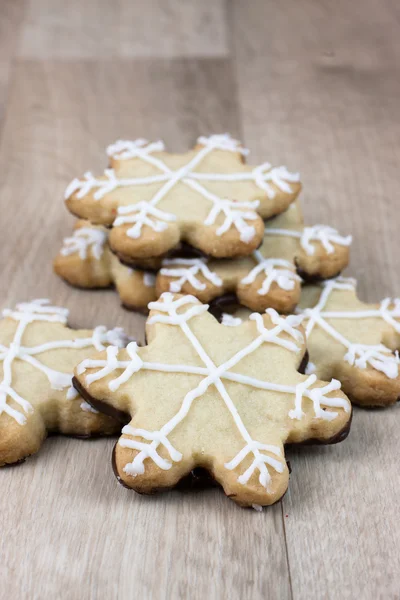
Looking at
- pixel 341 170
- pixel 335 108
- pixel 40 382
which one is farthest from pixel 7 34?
pixel 40 382

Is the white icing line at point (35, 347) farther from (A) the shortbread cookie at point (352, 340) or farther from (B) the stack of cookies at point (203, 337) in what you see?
(A) the shortbread cookie at point (352, 340)

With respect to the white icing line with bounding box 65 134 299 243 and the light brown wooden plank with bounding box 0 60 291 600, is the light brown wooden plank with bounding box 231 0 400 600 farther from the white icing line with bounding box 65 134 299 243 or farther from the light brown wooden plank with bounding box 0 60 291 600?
the white icing line with bounding box 65 134 299 243

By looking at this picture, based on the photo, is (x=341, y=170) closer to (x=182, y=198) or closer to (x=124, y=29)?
(x=182, y=198)

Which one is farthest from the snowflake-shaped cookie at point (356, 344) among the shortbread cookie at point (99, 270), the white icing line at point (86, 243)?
the white icing line at point (86, 243)

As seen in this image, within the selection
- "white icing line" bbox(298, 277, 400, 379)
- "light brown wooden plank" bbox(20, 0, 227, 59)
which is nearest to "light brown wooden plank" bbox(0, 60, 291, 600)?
"white icing line" bbox(298, 277, 400, 379)

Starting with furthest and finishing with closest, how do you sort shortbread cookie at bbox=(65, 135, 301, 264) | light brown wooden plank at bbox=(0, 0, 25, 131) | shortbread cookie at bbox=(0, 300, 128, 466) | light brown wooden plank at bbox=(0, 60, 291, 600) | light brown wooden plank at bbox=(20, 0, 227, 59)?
1. light brown wooden plank at bbox=(20, 0, 227, 59)
2. light brown wooden plank at bbox=(0, 0, 25, 131)
3. shortbread cookie at bbox=(65, 135, 301, 264)
4. shortbread cookie at bbox=(0, 300, 128, 466)
5. light brown wooden plank at bbox=(0, 60, 291, 600)

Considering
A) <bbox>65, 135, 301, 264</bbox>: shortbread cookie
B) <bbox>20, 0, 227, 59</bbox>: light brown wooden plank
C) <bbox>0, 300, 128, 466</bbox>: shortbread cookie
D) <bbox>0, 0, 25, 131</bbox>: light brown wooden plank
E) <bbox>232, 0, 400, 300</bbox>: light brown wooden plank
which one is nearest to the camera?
<bbox>0, 300, 128, 466</bbox>: shortbread cookie

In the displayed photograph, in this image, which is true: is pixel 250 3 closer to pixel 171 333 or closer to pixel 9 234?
pixel 9 234

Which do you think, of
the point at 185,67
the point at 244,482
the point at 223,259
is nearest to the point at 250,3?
the point at 185,67
